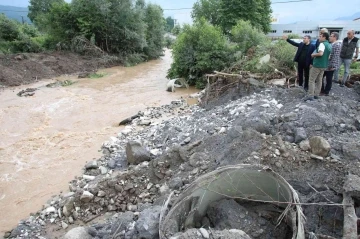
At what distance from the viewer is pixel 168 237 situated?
8.79 ft

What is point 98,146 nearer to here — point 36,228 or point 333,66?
point 36,228

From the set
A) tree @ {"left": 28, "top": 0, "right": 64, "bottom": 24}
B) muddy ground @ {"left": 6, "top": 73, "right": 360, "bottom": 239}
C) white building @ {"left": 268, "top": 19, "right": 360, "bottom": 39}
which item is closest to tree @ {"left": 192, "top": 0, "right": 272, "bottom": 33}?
white building @ {"left": 268, "top": 19, "right": 360, "bottom": 39}

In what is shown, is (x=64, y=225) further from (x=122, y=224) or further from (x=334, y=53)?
(x=334, y=53)

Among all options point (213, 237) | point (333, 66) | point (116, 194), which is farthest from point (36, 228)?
point (333, 66)

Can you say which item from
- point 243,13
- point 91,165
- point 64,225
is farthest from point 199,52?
point 243,13

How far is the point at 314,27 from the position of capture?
33.6m

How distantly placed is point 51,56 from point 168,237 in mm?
17795

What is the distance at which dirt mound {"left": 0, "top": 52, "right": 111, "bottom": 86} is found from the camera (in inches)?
549

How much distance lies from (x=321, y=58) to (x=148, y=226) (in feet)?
16.2

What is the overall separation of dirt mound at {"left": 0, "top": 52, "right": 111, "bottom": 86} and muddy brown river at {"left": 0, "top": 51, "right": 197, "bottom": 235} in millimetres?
1022

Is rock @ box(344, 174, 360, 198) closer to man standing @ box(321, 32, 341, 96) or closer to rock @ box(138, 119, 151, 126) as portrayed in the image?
man standing @ box(321, 32, 341, 96)

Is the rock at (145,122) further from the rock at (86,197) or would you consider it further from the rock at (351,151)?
the rock at (351,151)

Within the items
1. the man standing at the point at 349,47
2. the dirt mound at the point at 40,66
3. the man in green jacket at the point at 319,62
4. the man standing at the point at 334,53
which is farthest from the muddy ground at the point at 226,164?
the dirt mound at the point at 40,66

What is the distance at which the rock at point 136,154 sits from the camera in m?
5.55
